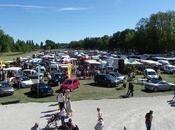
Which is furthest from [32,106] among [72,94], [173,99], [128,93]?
[173,99]

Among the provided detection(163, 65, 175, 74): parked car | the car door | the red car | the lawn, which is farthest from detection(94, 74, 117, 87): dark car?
detection(163, 65, 175, 74): parked car

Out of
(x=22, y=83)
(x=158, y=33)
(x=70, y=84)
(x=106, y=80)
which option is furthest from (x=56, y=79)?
(x=158, y=33)

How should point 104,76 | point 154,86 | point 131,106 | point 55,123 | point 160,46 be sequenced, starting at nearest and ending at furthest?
point 55,123 < point 131,106 < point 154,86 < point 104,76 < point 160,46

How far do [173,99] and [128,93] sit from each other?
465cm

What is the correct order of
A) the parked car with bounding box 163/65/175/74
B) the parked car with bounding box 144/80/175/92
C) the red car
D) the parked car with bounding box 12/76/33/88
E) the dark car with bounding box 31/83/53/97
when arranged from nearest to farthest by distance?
the dark car with bounding box 31/83/53/97 → the red car → the parked car with bounding box 144/80/175/92 → the parked car with bounding box 12/76/33/88 → the parked car with bounding box 163/65/175/74

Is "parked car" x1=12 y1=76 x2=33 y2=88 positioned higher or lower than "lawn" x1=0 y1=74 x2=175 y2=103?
higher

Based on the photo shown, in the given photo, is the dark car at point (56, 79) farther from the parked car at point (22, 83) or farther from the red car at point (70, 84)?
the red car at point (70, 84)

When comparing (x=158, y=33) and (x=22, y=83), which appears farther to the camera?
(x=158, y=33)

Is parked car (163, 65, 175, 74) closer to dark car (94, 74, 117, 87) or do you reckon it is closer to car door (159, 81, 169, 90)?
dark car (94, 74, 117, 87)

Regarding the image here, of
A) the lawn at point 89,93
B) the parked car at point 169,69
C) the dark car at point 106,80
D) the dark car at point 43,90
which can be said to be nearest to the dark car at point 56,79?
the lawn at point 89,93

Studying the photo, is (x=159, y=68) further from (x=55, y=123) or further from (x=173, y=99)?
(x=55, y=123)

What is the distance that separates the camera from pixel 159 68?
64.6m

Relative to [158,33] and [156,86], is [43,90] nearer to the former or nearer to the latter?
[156,86]

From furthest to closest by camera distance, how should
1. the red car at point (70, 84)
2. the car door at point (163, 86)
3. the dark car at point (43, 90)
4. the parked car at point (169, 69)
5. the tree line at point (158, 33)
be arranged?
the tree line at point (158, 33), the parked car at point (169, 69), the car door at point (163, 86), the red car at point (70, 84), the dark car at point (43, 90)
